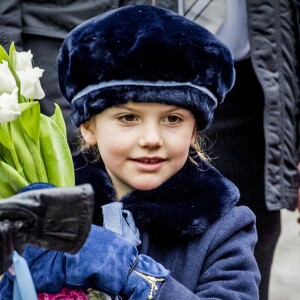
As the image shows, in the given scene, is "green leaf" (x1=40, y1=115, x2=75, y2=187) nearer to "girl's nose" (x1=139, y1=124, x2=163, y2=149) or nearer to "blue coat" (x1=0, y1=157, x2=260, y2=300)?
"blue coat" (x1=0, y1=157, x2=260, y2=300)

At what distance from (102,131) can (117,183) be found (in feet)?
0.49

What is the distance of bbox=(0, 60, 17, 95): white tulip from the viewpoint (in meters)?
2.58

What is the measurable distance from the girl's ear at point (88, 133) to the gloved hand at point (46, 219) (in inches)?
24.7

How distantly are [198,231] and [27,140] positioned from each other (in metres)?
0.48

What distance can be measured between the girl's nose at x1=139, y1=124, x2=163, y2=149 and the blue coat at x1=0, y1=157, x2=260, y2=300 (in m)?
0.15

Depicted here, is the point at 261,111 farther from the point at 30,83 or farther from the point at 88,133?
the point at 30,83

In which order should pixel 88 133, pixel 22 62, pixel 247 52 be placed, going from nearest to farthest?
pixel 22 62 < pixel 88 133 < pixel 247 52

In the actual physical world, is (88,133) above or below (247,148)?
above

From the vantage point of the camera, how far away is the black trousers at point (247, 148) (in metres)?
3.52

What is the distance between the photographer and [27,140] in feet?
8.79

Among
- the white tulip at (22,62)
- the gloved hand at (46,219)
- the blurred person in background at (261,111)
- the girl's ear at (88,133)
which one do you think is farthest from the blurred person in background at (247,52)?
the gloved hand at (46,219)

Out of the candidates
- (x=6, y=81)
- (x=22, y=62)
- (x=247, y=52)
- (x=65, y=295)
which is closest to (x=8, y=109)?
(x=6, y=81)

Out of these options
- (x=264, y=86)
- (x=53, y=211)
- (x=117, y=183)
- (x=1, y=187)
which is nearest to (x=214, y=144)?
(x=264, y=86)

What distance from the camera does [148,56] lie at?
2.59 meters
